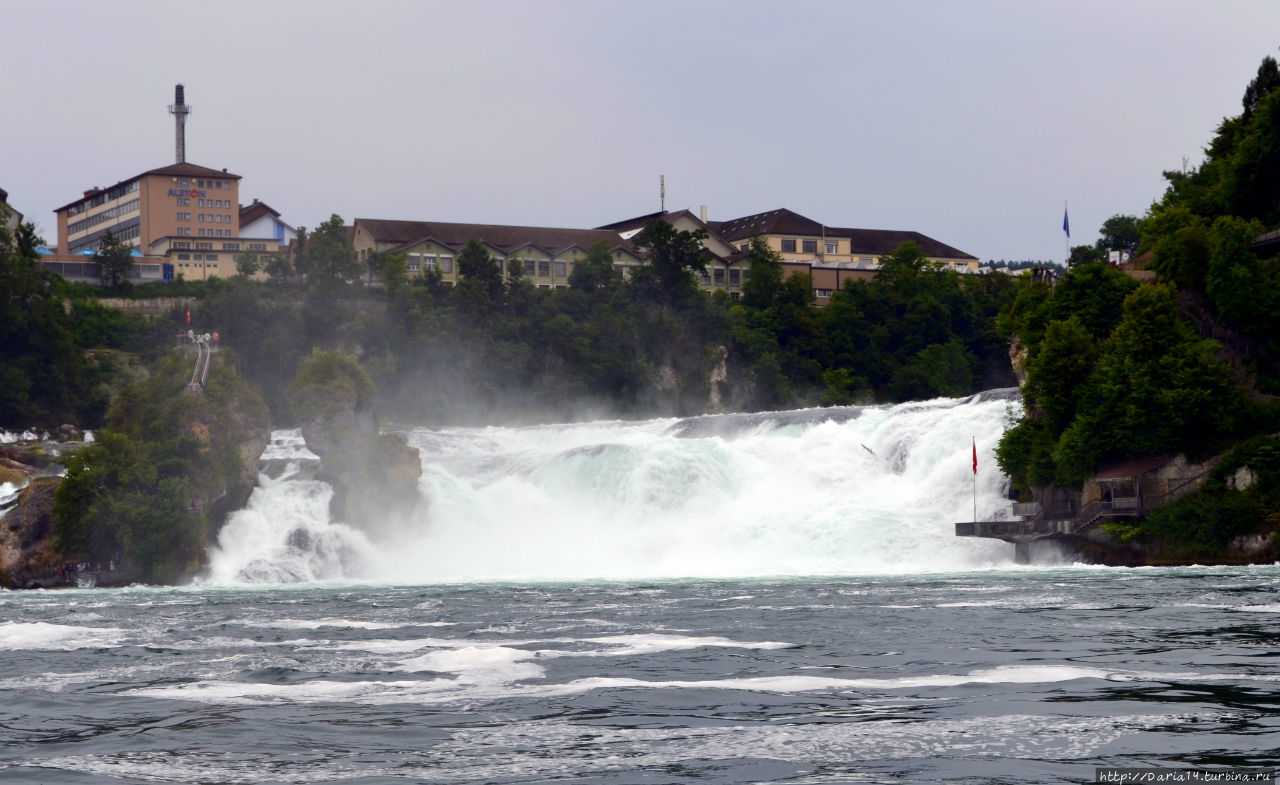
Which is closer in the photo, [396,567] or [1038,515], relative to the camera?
[1038,515]

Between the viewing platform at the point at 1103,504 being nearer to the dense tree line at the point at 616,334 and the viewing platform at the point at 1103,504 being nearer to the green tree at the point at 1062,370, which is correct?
the green tree at the point at 1062,370

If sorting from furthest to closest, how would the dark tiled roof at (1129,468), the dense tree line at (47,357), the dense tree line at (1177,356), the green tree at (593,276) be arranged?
the green tree at (593,276)
the dense tree line at (47,357)
the dark tiled roof at (1129,468)
the dense tree line at (1177,356)

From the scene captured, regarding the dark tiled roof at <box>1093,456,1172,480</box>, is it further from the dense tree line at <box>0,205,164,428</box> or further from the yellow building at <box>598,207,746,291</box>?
the yellow building at <box>598,207,746,291</box>

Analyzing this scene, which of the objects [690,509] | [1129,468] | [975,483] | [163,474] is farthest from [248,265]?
[1129,468]

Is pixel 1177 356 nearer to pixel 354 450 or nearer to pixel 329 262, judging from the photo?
pixel 354 450

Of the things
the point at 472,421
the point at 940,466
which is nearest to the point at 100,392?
the point at 472,421

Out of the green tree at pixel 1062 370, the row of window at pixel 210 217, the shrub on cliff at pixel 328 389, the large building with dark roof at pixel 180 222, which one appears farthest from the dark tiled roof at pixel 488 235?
the green tree at pixel 1062 370

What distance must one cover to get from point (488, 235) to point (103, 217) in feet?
167

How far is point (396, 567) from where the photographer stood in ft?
215

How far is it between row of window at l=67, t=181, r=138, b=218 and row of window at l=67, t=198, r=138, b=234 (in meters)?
1.09

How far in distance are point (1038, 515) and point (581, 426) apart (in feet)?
106

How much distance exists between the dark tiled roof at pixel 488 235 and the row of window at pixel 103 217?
117ft

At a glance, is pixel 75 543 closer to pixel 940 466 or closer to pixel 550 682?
pixel 940 466

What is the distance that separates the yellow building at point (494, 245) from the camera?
131 m
